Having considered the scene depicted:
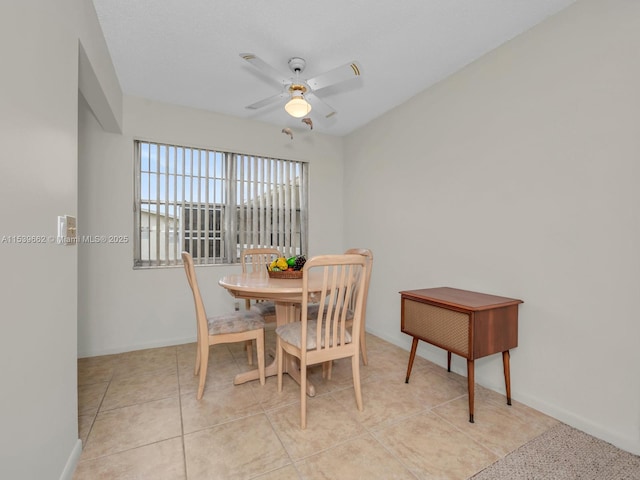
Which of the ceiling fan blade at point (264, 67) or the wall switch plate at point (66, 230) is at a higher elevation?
the ceiling fan blade at point (264, 67)

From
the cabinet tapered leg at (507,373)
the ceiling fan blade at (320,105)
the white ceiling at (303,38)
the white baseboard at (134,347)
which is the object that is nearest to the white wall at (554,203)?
the cabinet tapered leg at (507,373)

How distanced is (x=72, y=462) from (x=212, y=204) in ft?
8.21

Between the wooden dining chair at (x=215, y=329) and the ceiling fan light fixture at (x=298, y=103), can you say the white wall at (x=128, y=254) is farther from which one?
the ceiling fan light fixture at (x=298, y=103)

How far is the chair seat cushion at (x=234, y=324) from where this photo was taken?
2.11 m

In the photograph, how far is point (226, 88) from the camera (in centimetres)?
281

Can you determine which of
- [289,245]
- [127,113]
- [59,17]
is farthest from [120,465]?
[127,113]

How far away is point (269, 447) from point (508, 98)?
9.03 ft

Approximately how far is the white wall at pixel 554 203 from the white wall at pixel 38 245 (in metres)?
2.60

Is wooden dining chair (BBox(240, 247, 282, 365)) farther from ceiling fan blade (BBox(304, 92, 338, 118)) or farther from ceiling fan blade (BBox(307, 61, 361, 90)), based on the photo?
ceiling fan blade (BBox(307, 61, 361, 90))

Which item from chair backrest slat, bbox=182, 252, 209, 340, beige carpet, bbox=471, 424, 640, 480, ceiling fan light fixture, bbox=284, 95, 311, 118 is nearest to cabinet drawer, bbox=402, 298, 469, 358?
beige carpet, bbox=471, 424, 640, 480

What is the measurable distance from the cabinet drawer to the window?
202cm

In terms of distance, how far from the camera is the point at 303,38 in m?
2.10

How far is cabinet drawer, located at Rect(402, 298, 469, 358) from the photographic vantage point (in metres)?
1.83

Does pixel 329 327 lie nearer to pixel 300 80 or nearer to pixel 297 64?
pixel 300 80
